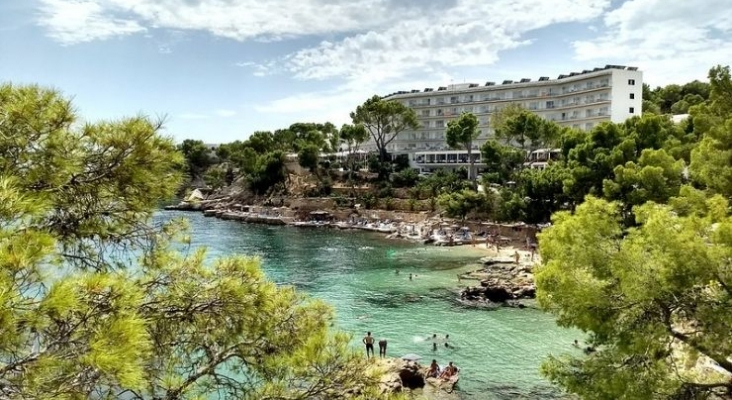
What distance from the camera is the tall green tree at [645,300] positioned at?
909 cm

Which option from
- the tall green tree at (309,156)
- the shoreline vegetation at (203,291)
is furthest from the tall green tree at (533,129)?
the shoreline vegetation at (203,291)

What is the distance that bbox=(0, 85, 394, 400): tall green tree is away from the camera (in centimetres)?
372

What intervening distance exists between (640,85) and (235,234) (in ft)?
164

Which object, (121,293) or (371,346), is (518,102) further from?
(121,293)

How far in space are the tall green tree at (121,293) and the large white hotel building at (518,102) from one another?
63.0 metres

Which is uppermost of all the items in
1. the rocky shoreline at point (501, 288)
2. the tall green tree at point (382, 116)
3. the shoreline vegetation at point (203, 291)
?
the tall green tree at point (382, 116)

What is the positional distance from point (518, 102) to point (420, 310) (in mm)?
55610

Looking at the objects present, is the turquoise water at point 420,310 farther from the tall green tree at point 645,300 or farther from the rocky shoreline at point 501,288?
the tall green tree at point 645,300

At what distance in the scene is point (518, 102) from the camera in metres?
74.1

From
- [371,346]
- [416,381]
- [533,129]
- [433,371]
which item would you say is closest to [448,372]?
[433,371]

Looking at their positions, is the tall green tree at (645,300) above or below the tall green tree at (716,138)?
below

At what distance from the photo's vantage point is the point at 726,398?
1088cm

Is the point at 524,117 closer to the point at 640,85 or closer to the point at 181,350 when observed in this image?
the point at 640,85

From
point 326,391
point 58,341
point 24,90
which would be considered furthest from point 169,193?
point 326,391
